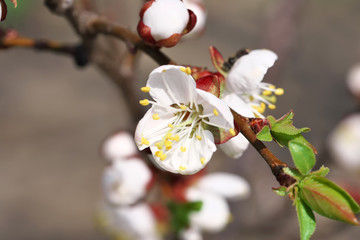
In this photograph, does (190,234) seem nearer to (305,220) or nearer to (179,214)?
(179,214)

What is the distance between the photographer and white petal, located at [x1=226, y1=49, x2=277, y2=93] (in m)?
0.76

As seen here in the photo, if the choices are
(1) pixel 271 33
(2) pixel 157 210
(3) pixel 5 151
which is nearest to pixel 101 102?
(3) pixel 5 151

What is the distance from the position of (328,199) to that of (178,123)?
27cm

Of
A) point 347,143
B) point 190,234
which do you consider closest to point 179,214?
point 190,234

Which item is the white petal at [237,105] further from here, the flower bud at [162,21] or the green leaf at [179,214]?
the green leaf at [179,214]

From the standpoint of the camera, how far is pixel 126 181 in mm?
1150

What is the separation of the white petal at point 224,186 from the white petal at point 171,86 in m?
0.54

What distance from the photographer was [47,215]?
332cm

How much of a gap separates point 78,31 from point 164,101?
35 centimetres

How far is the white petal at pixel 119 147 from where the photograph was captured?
3.94ft

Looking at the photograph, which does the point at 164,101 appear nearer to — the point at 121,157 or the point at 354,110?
the point at 121,157

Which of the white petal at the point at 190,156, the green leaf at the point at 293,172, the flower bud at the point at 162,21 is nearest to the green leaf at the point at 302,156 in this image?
the green leaf at the point at 293,172

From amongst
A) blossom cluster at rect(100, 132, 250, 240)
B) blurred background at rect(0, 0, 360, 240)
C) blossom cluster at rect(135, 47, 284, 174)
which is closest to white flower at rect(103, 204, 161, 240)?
blossom cluster at rect(100, 132, 250, 240)

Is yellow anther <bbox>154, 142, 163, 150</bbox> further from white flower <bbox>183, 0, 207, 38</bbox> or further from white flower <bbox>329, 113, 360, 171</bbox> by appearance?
white flower <bbox>329, 113, 360, 171</bbox>
